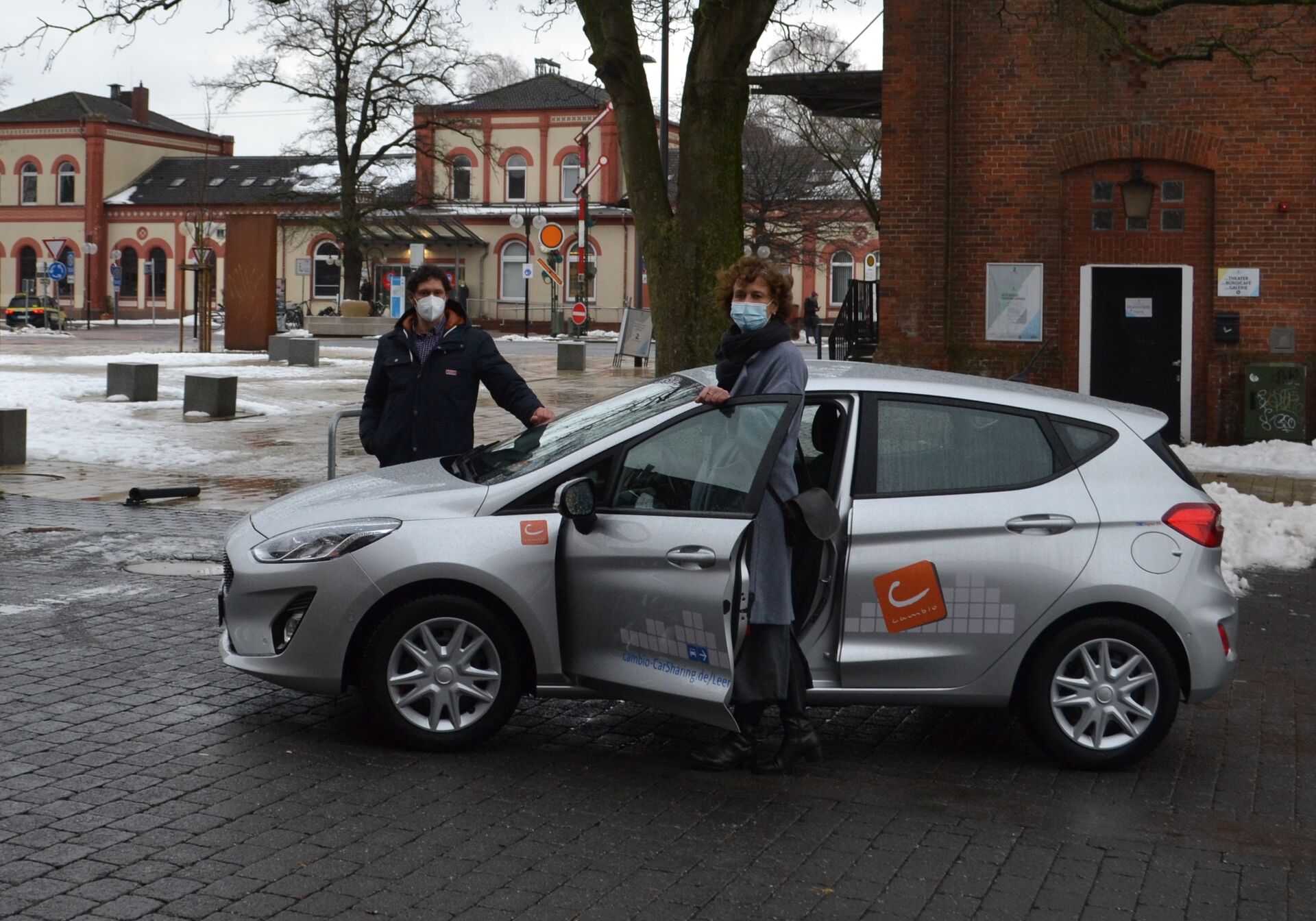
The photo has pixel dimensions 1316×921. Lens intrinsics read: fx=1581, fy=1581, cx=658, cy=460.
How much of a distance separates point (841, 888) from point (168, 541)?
7.75 m

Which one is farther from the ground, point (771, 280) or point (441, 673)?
point (771, 280)

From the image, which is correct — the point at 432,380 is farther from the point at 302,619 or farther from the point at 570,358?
the point at 570,358

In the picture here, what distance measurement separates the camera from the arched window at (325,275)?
7475 centimetres

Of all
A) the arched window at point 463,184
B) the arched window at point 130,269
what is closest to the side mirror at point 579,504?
the arched window at point 463,184

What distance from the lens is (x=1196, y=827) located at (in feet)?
17.7

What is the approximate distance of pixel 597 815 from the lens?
5340 mm

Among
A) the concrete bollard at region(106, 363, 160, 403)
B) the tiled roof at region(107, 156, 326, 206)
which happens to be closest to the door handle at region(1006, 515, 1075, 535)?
the concrete bollard at region(106, 363, 160, 403)

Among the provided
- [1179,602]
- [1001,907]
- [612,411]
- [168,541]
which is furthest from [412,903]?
[168,541]

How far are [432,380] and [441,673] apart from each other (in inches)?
93.2

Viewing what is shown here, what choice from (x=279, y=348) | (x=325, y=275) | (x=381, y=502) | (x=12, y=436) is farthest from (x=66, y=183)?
(x=381, y=502)

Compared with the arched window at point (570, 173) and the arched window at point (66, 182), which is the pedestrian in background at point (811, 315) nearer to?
the arched window at point (570, 173)

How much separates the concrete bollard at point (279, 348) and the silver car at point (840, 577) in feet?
93.1

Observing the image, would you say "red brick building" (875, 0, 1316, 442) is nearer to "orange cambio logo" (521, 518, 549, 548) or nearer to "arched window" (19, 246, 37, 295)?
"orange cambio logo" (521, 518, 549, 548)

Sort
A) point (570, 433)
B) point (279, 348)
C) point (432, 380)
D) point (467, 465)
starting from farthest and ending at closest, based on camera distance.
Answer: point (279, 348)
point (432, 380)
point (467, 465)
point (570, 433)
